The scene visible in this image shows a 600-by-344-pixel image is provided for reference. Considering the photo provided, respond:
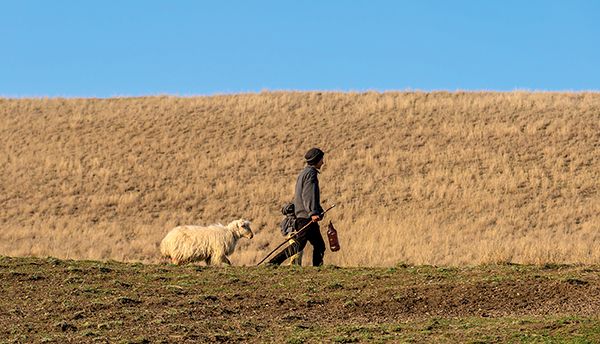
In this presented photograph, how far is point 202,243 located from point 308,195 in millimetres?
2713

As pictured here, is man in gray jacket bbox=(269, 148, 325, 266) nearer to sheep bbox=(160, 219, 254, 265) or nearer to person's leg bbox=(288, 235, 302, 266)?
person's leg bbox=(288, 235, 302, 266)

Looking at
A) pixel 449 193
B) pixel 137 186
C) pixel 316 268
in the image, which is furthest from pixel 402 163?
pixel 316 268

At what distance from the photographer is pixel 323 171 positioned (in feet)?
121

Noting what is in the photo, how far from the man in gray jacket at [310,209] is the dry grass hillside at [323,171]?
3.44 meters

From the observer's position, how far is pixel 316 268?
523 inches

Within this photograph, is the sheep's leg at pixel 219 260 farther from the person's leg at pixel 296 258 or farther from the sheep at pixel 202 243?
the person's leg at pixel 296 258

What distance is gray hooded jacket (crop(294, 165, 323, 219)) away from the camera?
14172mm

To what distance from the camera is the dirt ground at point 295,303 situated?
8.87 m

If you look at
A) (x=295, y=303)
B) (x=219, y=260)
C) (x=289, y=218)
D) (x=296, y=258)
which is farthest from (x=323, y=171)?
(x=295, y=303)

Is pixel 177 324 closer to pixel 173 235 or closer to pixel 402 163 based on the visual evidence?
pixel 173 235

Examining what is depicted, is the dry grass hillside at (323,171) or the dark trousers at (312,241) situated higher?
the dry grass hillside at (323,171)

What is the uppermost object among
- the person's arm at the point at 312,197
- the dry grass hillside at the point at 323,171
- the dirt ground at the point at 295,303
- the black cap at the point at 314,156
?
the dry grass hillside at the point at 323,171

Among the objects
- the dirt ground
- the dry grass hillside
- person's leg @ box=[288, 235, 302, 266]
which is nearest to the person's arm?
person's leg @ box=[288, 235, 302, 266]

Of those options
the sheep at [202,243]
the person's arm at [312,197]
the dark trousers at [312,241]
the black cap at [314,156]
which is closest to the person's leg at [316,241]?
the dark trousers at [312,241]
